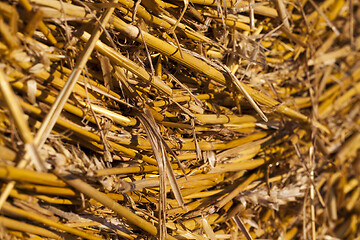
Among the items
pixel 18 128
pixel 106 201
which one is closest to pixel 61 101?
pixel 18 128

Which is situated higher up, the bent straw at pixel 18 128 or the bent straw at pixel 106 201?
the bent straw at pixel 18 128

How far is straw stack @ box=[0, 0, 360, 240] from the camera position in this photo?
627 mm

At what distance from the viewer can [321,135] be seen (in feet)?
3.69

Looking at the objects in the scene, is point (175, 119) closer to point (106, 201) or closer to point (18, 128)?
point (106, 201)

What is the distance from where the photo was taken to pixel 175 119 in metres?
0.84

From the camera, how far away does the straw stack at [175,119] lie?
63cm

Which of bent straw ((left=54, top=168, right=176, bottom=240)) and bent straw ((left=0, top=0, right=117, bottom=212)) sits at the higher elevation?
bent straw ((left=0, top=0, right=117, bottom=212))

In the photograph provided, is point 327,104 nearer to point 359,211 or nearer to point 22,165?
point 359,211

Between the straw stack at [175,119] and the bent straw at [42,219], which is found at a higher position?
the straw stack at [175,119]

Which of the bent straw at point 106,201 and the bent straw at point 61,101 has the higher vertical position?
the bent straw at point 61,101

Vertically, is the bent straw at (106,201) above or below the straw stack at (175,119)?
below

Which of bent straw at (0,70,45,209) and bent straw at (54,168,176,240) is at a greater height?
bent straw at (0,70,45,209)

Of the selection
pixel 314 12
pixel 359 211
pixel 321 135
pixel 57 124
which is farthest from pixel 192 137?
pixel 359 211

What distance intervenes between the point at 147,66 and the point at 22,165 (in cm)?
36
